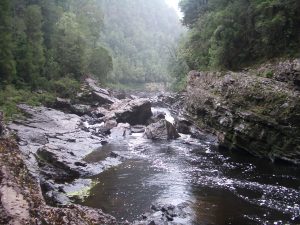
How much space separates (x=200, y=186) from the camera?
69.5 ft

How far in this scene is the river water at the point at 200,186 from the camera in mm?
17234

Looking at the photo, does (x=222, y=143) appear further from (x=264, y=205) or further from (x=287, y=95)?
(x=264, y=205)

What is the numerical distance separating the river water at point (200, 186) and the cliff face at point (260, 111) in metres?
1.08

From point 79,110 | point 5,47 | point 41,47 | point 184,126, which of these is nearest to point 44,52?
point 41,47

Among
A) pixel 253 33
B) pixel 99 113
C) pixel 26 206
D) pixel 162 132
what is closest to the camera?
pixel 26 206

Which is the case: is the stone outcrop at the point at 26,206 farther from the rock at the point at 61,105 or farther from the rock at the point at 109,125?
the rock at the point at 61,105

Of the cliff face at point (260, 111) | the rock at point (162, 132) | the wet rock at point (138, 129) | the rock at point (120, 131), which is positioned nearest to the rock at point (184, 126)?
the rock at point (162, 132)

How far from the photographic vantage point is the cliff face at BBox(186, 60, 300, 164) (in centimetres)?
2467

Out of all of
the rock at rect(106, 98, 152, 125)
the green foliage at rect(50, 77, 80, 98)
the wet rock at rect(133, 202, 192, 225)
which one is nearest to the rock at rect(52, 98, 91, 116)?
the rock at rect(106, 98, 152, 125)

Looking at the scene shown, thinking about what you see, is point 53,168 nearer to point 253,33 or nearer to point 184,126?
point 184,126

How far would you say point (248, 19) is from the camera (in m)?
33.6

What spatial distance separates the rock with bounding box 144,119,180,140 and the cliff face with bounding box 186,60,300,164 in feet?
12.4

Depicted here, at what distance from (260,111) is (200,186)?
8.48 metres

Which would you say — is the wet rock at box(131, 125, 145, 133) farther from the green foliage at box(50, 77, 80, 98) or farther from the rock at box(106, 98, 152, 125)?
the green foliage at box(50, 77, 80, 98)
